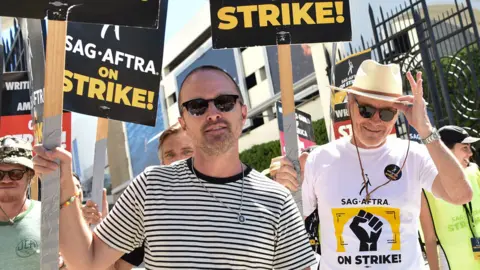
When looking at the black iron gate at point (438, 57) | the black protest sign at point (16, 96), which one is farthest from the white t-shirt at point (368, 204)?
the black iron gate at point (438, 57)

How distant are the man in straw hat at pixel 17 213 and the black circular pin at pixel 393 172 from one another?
6.02 feet

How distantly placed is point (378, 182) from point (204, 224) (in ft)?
4.18

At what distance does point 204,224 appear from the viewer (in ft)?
6.72

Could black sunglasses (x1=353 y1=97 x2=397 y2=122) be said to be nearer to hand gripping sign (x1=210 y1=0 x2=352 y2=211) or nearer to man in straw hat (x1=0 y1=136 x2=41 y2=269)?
hand gripping sign (x1=210 y1=0 x2=352 y2=211)

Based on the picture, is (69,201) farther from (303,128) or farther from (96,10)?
(303,128)

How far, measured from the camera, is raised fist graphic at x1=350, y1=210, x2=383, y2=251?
2936mm

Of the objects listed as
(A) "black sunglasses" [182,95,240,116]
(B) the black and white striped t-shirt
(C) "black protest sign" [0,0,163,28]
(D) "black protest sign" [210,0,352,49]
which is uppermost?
(D) "black protest sign" [210,0,352,49]

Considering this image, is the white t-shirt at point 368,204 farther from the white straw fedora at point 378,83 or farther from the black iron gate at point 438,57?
the black iron gate at point 438,57

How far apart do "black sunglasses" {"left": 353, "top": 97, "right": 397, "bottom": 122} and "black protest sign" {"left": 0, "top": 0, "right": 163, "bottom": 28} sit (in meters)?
1.16

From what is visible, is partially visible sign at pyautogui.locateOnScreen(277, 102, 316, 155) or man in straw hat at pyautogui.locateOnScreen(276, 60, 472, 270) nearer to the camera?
man in straw hat at pyautogui.locateOnScreen(276, 60, 472, 270)

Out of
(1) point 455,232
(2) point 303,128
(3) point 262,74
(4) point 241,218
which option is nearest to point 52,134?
(4) point 241,218

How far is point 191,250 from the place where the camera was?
79.3 inches

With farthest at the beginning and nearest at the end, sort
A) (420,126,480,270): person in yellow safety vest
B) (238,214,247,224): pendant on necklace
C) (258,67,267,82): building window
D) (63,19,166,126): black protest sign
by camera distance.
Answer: (258,67,267,82): building window
(420,126,480,270): person in yellow safety vest
(63,19,166,126): black protest sign
(238,214,247,224): pendant on necklace

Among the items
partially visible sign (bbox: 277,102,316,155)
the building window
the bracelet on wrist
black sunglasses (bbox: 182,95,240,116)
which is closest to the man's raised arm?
the bracelet on wrist
